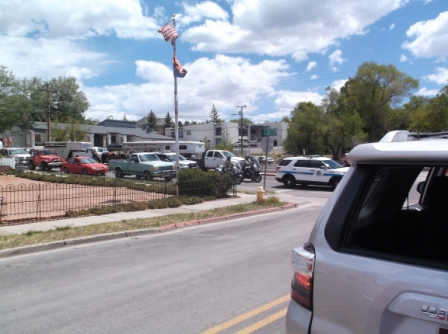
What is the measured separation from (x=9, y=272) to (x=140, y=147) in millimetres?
35838

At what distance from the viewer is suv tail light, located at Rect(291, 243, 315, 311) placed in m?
2.38

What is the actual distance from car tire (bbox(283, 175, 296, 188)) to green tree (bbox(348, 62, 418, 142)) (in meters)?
35.6

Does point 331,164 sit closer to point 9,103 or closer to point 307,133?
point 9,103

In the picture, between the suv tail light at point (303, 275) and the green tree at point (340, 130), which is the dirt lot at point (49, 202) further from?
the green tree at point (340, 130)

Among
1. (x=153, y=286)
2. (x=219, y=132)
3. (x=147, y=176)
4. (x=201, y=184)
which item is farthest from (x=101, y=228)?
(x=219, y=132)

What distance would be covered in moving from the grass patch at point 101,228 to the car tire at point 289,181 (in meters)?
9.13

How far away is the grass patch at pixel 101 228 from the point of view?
8.84m

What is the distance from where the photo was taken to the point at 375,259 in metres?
2.10

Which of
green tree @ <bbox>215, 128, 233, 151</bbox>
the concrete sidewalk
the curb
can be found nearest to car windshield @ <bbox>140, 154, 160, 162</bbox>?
the concrete sidewalk

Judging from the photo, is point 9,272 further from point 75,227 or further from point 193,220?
point 193,220

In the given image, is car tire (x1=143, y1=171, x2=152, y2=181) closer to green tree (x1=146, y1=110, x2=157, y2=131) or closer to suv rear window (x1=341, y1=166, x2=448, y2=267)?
suv rear window (x1=341, y1=166, x2=448, y2=267)

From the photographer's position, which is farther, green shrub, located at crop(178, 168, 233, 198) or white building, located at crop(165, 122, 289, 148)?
white building, located at crop(165, 122, 289, 148)

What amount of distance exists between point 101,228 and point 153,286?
488cm

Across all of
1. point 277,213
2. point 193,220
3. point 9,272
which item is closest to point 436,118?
point 277,213
